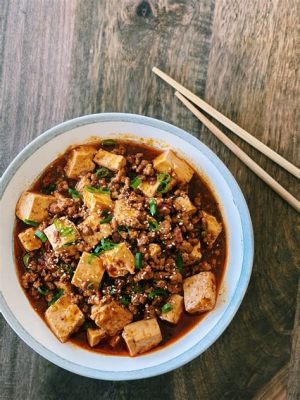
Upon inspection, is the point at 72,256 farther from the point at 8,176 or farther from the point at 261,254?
the point at 261,254

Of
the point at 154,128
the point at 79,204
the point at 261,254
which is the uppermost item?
the point at 154,128

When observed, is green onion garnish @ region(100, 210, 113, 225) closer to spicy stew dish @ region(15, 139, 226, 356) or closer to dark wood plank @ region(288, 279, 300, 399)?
spicy stew dish @ region(15, 139, 226, 356)

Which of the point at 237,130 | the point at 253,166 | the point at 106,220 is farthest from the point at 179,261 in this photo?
the point at 237,130

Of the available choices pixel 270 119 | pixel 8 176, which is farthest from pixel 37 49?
pixel 270 119

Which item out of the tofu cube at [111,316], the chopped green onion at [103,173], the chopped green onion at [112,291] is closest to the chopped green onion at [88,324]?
the tofu cube at [111,316]

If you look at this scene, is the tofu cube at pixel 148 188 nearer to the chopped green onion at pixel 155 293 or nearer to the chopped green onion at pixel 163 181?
the chopped green onion at pixel 163 181

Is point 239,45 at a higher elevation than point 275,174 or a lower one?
higher

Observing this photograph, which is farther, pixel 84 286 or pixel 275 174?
pixel 275 174
